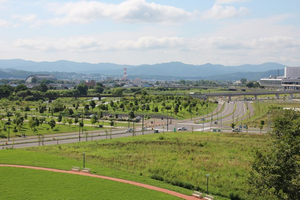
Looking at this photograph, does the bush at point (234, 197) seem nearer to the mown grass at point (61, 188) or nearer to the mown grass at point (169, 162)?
the mown grass at point (169, 162)

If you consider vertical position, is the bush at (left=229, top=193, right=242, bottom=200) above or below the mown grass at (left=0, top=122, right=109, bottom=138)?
above

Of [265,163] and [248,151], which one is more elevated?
[265,163]

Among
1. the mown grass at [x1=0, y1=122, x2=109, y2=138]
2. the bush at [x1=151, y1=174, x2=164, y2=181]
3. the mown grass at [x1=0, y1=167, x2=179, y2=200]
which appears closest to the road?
the mown grass at [x1=0, y1=122, x2=109, y2=138]

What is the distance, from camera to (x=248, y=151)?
3222 centimetres

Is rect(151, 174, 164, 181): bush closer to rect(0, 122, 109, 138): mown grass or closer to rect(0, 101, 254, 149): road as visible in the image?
rect(0, 101, 254, 149): road

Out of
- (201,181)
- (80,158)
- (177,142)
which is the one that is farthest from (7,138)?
(201,181)

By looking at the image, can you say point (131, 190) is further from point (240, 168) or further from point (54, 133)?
point (54, 133)

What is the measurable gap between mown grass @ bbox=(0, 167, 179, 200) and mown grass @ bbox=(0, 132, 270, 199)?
2014 millimetres

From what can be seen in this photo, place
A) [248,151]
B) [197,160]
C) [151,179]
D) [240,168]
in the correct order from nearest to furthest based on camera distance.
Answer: [151,179], [240,168], [197,160], [248,151]

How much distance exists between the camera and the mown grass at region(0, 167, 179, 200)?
17.2 metres

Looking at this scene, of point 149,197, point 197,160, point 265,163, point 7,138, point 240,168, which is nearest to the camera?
point 265,163

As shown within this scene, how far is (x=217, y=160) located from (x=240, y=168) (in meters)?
2.99

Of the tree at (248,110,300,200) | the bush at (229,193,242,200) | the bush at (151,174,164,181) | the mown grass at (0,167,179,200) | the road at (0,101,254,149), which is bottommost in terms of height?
the road at (0,101,254,149)

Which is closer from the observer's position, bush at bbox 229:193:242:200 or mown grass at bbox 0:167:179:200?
mown grass at bbox 0:167:179:200
